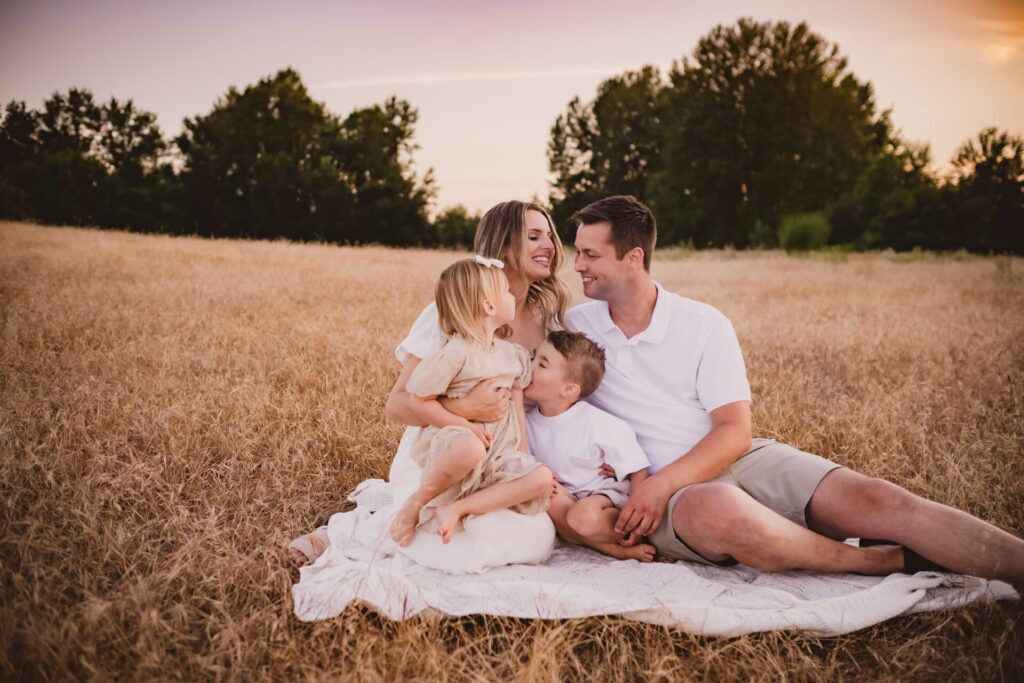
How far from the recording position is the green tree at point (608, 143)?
165ft

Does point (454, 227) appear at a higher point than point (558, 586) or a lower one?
higher

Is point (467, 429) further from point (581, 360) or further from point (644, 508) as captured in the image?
point (644, 508)

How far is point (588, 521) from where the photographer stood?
9.98 ft

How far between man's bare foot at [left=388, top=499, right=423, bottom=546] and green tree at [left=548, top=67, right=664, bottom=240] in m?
46.3

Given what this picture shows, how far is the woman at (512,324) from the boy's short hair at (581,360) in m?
0.37

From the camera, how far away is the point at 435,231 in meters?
43.8

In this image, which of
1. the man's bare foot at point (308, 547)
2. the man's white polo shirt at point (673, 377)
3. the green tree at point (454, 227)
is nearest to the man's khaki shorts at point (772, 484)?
the man's white polo shirt at point (673, 377)

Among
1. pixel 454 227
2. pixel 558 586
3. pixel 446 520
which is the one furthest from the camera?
pixel 454 227

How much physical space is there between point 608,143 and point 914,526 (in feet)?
169

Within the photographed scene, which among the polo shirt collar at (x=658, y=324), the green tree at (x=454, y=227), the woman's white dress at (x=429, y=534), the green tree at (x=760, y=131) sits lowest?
the woman's white dress at (x=429, y=534)

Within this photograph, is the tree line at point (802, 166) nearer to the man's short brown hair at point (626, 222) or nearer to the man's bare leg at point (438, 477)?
the man's short brown hair at point (626, 222)

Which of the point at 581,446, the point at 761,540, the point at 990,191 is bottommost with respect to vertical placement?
the point at 761,540

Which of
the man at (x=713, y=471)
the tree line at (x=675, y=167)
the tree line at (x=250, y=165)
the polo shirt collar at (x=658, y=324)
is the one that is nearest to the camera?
the man at (x=713, y=471)

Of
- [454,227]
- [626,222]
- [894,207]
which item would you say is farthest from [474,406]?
[454,227]
